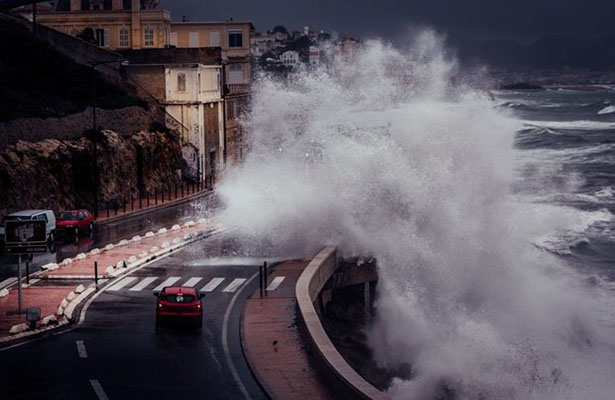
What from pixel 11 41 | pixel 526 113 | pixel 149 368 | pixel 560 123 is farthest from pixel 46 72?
pixel 526 113

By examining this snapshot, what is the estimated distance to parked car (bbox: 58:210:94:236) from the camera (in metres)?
41.9

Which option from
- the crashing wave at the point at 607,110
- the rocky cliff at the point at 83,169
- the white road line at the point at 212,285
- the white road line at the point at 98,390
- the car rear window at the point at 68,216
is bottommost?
the white road line at the point at 98,390

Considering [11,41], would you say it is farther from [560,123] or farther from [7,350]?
[560,123]

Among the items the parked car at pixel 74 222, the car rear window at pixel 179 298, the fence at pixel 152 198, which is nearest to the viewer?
the car rear window at pixel 179 298

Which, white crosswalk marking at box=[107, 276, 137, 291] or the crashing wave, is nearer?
white crosswalk marking at box=[107, 276, 137, 291]

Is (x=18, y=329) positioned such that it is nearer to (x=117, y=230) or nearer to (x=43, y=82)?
(x=117, y=230)

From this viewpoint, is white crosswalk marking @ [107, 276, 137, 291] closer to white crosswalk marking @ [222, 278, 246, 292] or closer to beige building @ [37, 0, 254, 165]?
white crosswalk marking @ [222, 278, 246, 292]

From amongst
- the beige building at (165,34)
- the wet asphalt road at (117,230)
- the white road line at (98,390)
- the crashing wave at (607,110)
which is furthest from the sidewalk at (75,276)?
the crashing wave at (607,110)

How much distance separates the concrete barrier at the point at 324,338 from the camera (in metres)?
19.8

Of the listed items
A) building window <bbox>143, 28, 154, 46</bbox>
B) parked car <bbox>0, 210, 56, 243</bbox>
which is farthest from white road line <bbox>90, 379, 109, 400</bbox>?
building window <bbox>143, 28, 154, 46</bbox>

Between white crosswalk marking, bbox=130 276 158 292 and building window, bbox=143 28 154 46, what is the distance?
176 feet

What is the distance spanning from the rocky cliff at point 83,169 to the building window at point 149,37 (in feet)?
70.4

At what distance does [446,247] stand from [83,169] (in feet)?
64.5

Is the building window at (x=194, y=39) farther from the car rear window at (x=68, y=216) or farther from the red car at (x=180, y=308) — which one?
the red car at (x=180, y=308)
